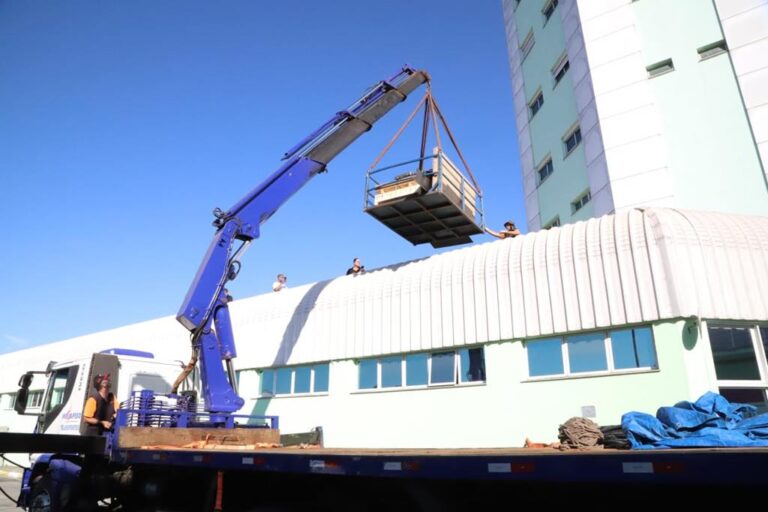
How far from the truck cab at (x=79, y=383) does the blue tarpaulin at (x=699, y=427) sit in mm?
8968

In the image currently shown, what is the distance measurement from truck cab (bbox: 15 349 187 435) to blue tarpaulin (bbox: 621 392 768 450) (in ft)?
29.4

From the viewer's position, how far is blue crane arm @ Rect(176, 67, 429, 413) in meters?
11.8

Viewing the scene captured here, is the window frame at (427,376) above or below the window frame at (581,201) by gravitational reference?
below

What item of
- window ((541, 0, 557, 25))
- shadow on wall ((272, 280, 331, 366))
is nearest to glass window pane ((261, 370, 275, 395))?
shadow on wall ((272, 280, 331, 366))

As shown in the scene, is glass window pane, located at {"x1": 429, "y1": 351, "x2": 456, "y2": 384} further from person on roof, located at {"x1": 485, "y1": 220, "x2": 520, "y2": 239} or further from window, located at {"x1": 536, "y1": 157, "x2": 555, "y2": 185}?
window, located at {"x1": 536, "y1": 157, "x2": 555, "y2": 185}

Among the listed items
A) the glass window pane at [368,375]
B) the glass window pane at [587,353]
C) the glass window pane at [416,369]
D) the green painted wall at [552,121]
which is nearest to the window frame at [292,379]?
the glass window pane at [368,375]

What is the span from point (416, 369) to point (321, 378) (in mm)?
3765

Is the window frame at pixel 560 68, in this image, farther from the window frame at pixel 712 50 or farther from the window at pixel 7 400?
the window at pixel 7 400

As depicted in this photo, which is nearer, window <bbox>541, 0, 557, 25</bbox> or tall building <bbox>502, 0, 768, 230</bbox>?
tall building <bbox>502, 0, 768, 230</bbox>

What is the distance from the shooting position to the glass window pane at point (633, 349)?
11117 mm

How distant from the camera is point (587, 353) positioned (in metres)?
11.9

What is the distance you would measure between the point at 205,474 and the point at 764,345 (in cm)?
1170

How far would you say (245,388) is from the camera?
62.1ft

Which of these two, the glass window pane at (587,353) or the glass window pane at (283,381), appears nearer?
the glass window pane at (587,353)
